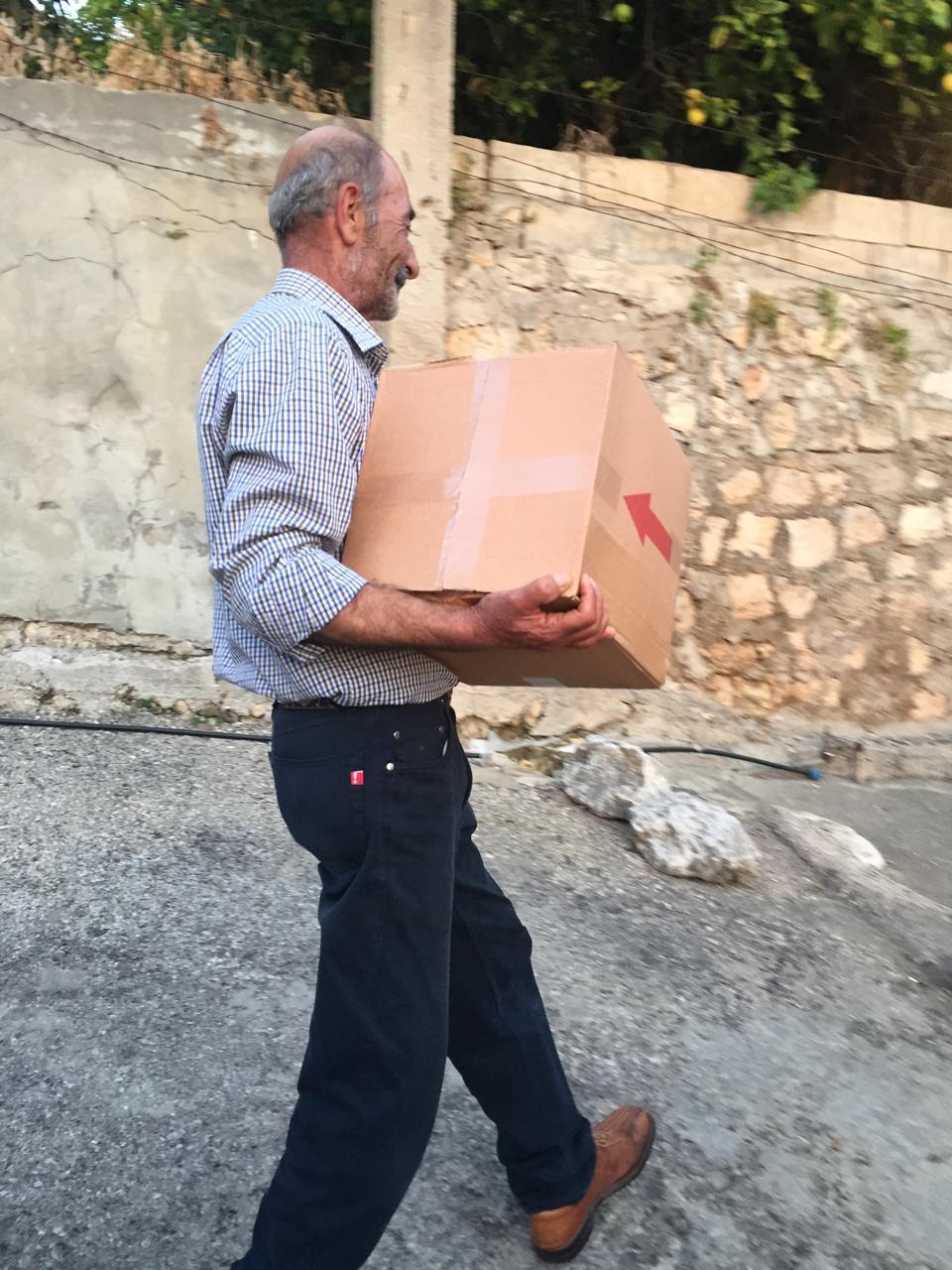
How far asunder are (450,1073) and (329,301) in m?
1.60

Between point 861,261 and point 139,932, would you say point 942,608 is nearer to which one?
point 861,261

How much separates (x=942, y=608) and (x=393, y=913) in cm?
399

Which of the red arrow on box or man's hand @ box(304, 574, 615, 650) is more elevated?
the red arrow on box

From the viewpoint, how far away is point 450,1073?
2336 millimetres

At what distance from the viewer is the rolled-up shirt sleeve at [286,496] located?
1.35 m

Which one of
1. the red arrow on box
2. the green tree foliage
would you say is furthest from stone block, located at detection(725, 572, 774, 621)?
the red arrow on box

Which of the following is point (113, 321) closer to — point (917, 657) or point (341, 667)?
point (341, 667)

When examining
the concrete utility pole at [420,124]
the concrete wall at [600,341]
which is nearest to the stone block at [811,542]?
the concrete wall at [600,341]

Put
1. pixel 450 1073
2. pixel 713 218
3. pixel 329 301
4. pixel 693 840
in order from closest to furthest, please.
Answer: pixel 329 301
pixel 450 1073
pixel 693 840
pixel 713 218

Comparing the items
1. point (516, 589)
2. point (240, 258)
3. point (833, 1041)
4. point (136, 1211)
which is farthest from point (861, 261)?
point (136, 1211)

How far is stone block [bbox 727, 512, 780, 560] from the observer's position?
181 inches

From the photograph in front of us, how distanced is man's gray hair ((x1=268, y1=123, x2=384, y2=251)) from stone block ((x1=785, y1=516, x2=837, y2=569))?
3386 millimetres

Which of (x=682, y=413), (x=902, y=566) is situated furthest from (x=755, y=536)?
(x=902, y=566)

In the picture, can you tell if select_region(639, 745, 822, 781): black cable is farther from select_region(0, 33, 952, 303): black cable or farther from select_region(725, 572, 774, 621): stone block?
select_region(0, 33, 952, 303): black cable
